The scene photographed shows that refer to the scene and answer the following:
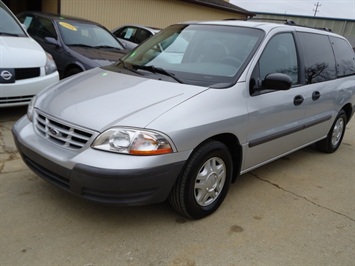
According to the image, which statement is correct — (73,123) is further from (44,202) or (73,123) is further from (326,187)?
(326,187)

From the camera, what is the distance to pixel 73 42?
6.71m

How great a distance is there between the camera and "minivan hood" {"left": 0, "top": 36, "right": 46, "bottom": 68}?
15.2 feet

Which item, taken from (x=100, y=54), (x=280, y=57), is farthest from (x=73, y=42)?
(x=280, y=57)

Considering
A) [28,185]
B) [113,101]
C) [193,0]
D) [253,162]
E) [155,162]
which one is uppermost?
[193,0]

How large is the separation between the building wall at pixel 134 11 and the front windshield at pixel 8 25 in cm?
494

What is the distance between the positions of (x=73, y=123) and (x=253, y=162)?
5.83ft

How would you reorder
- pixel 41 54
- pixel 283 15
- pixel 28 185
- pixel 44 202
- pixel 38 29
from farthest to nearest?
1. pixel 283 15
2. pixel 38 29
3. pixel 41 54
4. pixel 28 185
5. pixel 44 202

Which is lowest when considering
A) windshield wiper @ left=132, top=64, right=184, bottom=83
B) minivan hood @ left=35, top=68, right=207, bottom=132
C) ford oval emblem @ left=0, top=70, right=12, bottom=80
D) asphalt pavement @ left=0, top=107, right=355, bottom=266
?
asphalt pavement @ left=0, top=107, right=355, bottom=266

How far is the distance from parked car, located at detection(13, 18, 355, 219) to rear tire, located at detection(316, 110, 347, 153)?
3.12 feet

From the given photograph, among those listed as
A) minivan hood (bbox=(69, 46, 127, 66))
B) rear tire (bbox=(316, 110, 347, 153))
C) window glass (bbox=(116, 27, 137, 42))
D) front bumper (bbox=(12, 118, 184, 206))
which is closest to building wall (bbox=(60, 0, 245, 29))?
window glass (bbox=(116, 27, 137, 42))

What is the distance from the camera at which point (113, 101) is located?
278cm

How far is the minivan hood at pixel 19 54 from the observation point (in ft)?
15.2

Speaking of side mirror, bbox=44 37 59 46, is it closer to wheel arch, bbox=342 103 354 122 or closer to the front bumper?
the front bumper

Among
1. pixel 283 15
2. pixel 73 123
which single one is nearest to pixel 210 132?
pixel 73 123
